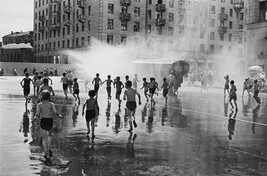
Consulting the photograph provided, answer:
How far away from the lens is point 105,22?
59.3 metres

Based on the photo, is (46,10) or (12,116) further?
(46,10)

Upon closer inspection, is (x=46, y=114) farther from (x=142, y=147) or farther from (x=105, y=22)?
(x=105, y=22)

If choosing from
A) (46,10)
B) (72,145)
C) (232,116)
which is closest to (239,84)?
(232,116)

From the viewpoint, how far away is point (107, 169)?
6652 millimetres

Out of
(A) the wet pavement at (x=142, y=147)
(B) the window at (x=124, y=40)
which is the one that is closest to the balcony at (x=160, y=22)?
(B) the window at (x=124, y=40)

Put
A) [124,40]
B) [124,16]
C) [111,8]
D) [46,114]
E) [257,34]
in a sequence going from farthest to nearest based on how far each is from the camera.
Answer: [124,40], [124,16], [111,8], [257,34], [46,114]

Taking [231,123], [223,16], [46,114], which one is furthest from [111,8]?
[46,114]

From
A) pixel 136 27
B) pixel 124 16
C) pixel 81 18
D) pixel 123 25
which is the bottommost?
pixel 136 27

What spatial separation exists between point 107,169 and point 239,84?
132 feet

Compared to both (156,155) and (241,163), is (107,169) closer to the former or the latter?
(156,155)

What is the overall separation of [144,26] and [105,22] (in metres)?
8.20

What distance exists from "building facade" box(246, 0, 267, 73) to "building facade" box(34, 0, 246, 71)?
19617 mm

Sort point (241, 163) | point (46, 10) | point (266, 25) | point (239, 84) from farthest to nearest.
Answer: point (46, 10)
point (239, 84)
point (266, 25)
point (241, 163)

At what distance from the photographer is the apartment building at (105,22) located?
196ft
